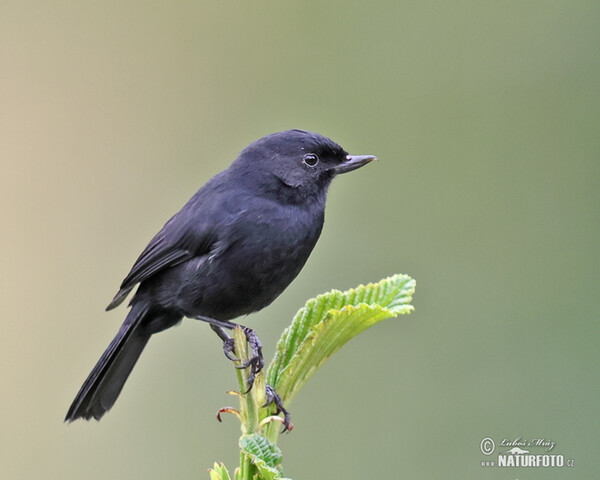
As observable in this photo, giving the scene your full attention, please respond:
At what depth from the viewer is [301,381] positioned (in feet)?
5.16

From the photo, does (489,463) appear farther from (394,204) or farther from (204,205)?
(394,204)

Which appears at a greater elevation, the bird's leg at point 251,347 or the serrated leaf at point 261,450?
the bird's leg at point 251,347

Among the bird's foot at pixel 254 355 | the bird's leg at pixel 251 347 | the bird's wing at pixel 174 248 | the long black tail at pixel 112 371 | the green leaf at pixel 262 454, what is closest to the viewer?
the green leaf at pixel 262 454

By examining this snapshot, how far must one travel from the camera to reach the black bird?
9.08 ft

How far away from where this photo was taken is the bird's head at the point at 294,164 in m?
3.01

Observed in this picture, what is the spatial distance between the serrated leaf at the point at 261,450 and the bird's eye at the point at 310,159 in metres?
1.67

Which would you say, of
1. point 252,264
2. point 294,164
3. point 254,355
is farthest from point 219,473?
point 294,164

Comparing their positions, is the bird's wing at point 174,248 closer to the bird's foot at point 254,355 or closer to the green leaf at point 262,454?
the bird's foot at point 254,355

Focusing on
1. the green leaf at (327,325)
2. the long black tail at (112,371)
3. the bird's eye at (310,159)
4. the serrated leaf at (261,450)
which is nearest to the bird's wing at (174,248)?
the long black tail at (112,371)

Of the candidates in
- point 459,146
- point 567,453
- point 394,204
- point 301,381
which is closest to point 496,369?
point 567,453

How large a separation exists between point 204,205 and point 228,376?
1652mm

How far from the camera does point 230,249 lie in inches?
112

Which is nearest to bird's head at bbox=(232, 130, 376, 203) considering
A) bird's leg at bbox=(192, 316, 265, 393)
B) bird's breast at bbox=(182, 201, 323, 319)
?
bird's breast at bbox=(182, 201, 323, 319)

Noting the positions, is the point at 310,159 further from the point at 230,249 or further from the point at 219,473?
the point at 219,473
